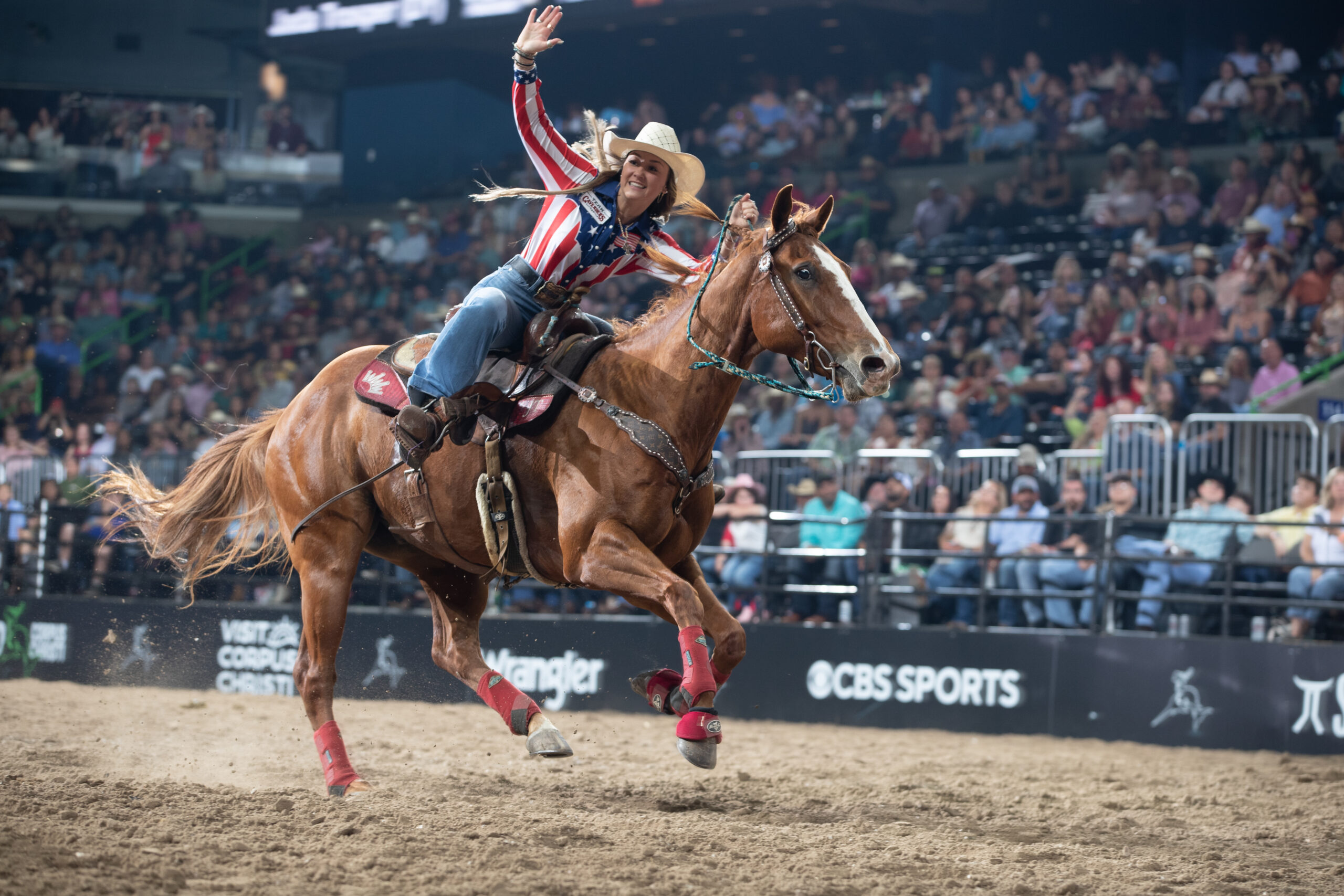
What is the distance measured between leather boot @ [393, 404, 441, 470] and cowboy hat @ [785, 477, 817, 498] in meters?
5.45

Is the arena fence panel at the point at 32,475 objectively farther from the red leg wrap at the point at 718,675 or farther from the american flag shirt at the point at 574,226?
the red leg wrap at the point at 718,675

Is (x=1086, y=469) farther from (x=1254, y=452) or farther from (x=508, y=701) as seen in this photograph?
(x=508, y=701)

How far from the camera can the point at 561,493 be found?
17.0 ft

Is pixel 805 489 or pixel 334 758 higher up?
pixel 805 489

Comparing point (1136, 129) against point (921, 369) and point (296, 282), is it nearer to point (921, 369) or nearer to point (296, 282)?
point (921, 369)

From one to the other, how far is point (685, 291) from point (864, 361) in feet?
3.67

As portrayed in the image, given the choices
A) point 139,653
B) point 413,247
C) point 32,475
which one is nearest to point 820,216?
point 139,653

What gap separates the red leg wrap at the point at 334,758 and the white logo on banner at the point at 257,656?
540 cm

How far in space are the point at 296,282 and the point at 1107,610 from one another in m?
14.3

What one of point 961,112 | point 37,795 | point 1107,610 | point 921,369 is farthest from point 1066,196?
point 37,795

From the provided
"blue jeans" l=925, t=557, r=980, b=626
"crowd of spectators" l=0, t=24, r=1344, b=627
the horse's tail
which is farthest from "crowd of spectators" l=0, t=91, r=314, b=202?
"blue jeans" l=925, t=557, r=980, b=626

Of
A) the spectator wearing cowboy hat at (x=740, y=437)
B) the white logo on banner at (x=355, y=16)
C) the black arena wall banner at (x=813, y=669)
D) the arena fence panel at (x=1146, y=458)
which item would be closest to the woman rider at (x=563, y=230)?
the black arena wall banner at (x=813, y=669)

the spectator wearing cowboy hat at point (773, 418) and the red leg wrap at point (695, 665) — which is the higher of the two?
the spectator wearing cowboy hat at point (773, 418)

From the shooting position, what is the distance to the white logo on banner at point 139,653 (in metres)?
11.0
